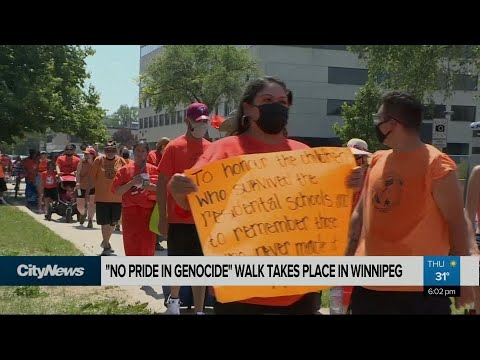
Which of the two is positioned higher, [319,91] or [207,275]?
[319,91]

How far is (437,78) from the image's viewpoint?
3303 mm

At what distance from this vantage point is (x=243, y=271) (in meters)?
3.01

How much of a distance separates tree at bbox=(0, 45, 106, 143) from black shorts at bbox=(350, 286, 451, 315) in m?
1.85

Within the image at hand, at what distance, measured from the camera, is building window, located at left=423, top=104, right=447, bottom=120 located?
9.81 feet

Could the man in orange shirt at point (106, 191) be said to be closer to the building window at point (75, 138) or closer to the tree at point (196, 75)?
the building window at point (75, 138)

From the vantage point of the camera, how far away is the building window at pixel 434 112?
299 centimetres

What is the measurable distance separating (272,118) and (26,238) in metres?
1.93

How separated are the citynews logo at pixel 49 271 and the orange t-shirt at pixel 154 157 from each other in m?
1.05

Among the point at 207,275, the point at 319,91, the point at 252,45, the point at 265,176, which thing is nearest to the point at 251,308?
the point at 207,275

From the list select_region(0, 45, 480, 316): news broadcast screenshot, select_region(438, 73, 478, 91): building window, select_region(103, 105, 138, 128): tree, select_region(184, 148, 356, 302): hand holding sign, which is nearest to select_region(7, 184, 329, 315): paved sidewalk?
select_region(0, 45, 480, 316): news broadcast screenshot

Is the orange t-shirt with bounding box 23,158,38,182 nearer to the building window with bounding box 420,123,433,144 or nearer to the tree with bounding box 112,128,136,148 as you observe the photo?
the tree with bounding box 112,128,136,148

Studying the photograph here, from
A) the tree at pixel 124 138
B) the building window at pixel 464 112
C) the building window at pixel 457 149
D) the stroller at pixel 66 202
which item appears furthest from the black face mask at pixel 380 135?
the stroller at pixel 66 202
